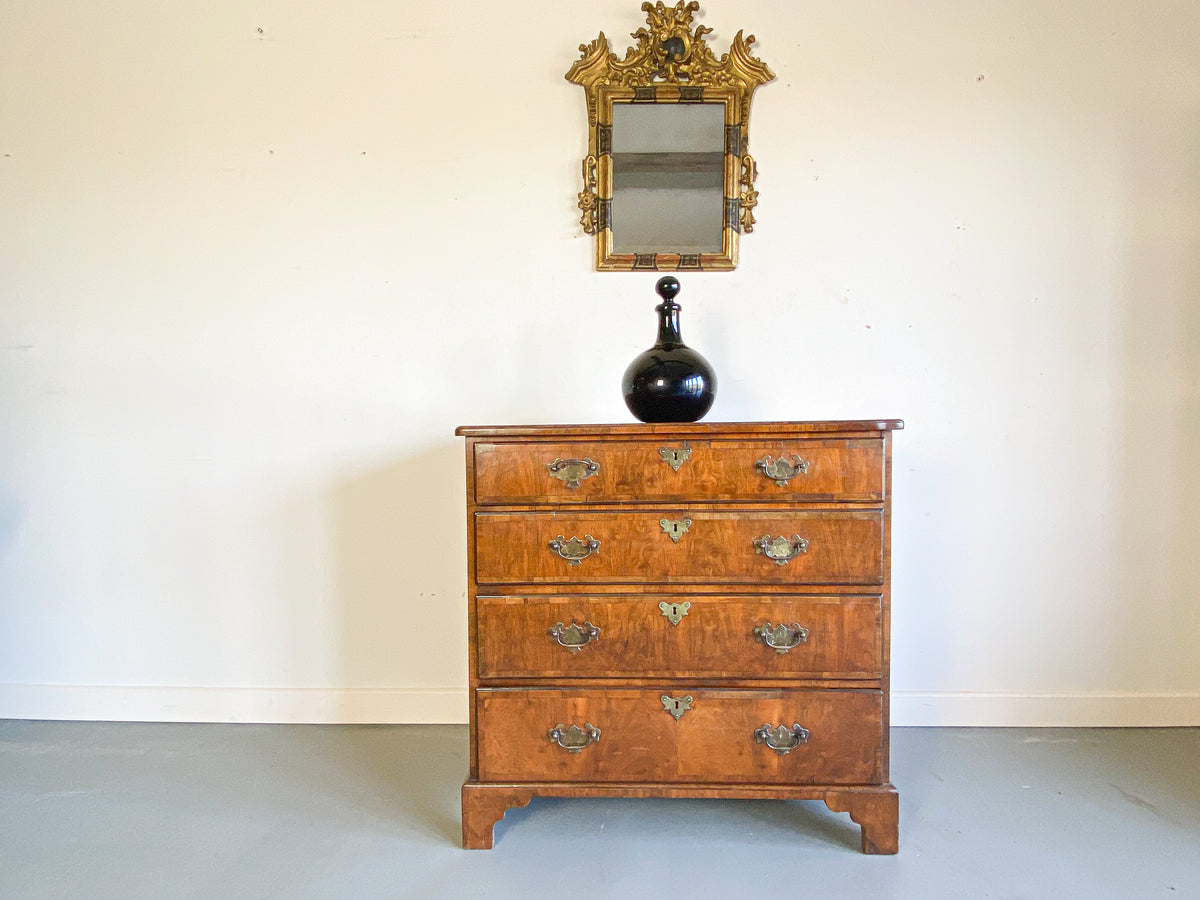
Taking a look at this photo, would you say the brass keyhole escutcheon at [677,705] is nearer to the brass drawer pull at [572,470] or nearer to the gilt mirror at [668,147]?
the brass drawer pull at [572,470]

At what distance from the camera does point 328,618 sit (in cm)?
237

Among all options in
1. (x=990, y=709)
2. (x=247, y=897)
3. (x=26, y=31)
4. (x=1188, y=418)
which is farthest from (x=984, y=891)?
(x=26, y=31)

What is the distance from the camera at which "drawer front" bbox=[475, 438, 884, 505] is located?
160cm

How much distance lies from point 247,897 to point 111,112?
7.35 ft

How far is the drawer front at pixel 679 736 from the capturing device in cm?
163

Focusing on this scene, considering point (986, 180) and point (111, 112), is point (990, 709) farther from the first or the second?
point (111, 112)

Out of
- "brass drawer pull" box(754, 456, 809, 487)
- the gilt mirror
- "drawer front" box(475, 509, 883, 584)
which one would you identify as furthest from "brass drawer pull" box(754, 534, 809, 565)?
the gilt mirror

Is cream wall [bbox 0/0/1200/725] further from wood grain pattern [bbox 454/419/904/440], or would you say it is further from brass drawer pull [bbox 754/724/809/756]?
brass drawer pull [bbox 754/724/809/756]

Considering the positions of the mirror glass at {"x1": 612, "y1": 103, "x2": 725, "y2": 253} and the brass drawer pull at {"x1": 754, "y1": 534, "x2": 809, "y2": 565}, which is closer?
the brass drawer pull at {"x1": 754, "y1": 534, "x2": 809, "y2": 565}

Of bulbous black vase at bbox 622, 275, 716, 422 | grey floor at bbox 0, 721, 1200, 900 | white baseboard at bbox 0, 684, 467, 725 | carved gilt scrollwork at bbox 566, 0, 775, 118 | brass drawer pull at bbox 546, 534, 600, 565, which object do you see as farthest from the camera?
white baseboard at bbox 0, 684, 467, 725

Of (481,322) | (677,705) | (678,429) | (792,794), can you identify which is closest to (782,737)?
(792,794)

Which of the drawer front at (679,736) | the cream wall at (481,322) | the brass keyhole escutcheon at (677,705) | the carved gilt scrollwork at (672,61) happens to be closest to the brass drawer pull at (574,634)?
the drawer front at (679,736)

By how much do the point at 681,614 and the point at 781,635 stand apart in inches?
8.6

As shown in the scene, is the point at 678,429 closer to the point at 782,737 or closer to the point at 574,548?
the point at 574,548
